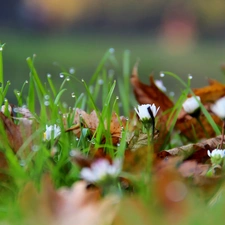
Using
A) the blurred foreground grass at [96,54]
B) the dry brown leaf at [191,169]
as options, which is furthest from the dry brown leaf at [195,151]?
the blurred foreground grass at [96,54]

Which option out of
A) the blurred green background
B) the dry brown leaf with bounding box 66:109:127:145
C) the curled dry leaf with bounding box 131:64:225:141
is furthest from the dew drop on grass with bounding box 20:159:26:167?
the blurred green background

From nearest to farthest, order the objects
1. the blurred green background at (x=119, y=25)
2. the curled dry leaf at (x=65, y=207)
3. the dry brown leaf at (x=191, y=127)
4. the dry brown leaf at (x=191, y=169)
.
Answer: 1. the curled dry leaf at (x=65, y=207)
2. the dry brown leaf at (x=191, y=169)
3. the dry brown leaf at (x=191, y=127)
4. the blurred green background at (x=119, y=25)

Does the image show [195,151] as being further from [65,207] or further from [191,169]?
[65,207]

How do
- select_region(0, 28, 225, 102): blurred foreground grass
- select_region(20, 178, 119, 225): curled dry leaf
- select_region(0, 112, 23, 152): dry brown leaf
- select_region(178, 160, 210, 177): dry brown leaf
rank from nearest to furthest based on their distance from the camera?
select_region(20, 178, 119, 225): curled dry leaf < select_region(178, 160, 210, 177): dry brown leaf < select_region(0, 112, 23, 152): dry brown leaf < select_region(0, 28, 225, 102): blurred foreground grass

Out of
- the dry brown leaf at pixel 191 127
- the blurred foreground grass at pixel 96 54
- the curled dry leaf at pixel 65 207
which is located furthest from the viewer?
the blurred foreground grass at pixel 96 54

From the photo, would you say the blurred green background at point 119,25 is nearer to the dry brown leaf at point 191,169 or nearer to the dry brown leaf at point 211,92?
the dry brown leaf at point 211,92

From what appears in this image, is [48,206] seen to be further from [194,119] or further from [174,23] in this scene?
[174,23]

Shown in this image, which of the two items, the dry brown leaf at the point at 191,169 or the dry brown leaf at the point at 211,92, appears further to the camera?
the dry brown leaf at the point at 211,92

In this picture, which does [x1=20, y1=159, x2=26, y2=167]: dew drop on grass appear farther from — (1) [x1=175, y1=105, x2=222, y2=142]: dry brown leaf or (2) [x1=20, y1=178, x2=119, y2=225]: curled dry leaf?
(1) [x1=175, y1=105, x2=222, y2=142]: dry brown leaf
